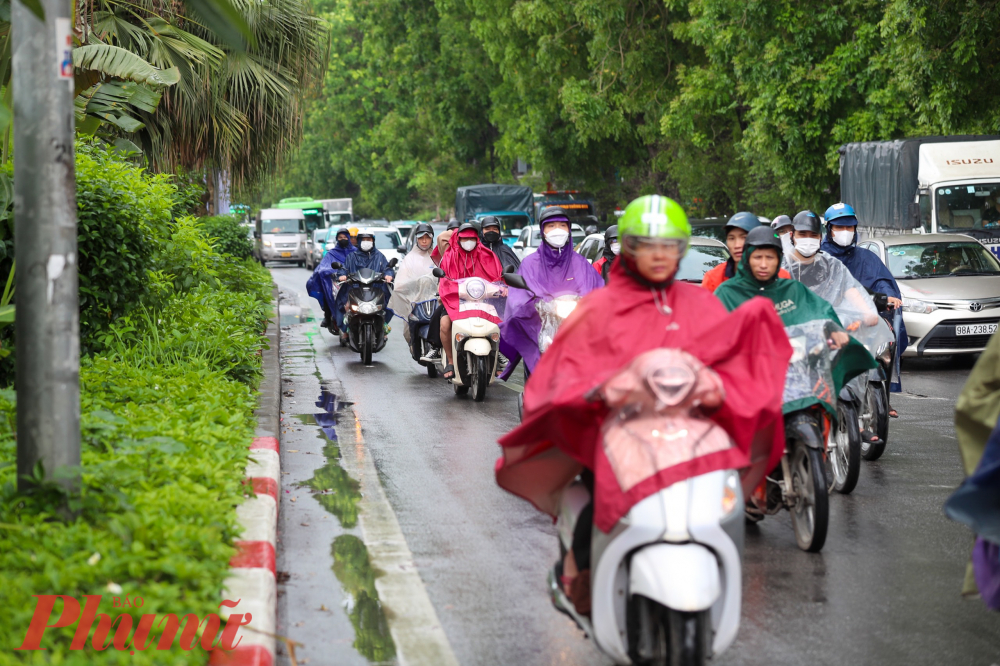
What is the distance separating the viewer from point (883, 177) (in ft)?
61.3

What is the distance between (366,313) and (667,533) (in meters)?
11.7

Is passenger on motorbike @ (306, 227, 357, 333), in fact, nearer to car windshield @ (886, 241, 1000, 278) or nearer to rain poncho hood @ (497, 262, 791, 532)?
car windshield @ (886, 241, 1000, 278)

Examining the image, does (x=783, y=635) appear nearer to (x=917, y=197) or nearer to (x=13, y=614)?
(x=13, y=614)

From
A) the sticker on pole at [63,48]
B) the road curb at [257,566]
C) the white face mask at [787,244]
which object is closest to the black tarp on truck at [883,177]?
the white face mask at [787,244]

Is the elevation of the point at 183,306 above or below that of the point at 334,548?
above

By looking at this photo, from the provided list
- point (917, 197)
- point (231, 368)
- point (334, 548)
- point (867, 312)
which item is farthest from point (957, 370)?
point (334, 548)

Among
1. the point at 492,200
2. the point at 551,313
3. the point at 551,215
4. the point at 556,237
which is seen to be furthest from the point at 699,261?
the point at 492,200

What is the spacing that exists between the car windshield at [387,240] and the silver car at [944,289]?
21124mm

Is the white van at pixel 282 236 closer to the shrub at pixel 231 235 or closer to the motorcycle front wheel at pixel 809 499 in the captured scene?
the shrub at pixel 231 235

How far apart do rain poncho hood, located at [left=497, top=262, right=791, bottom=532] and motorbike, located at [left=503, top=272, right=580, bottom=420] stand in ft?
16.9

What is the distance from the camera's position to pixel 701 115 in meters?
28.3

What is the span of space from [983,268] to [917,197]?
141 inches

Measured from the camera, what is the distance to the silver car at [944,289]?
1358cm

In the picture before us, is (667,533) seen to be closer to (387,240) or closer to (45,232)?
→ (45,232)
